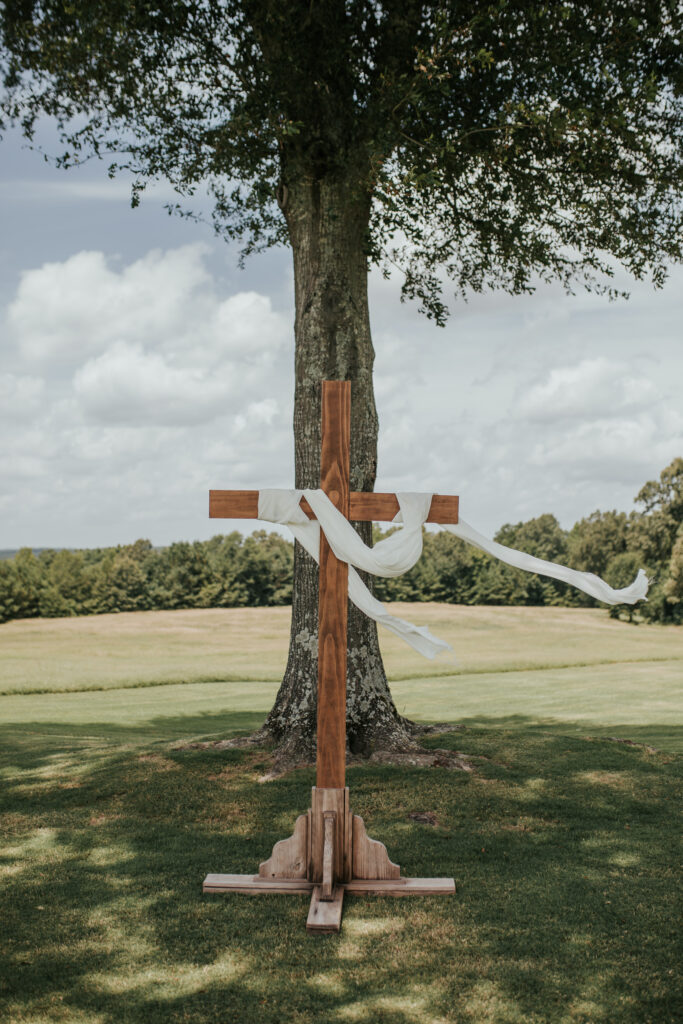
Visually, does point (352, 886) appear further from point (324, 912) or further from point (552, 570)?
point (552, 570)

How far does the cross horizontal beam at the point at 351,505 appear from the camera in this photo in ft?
21.0

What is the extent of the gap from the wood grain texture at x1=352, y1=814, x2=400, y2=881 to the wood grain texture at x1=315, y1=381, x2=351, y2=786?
18 cm

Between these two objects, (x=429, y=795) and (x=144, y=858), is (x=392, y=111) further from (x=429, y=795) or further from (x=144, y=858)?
(x=144, y=858)

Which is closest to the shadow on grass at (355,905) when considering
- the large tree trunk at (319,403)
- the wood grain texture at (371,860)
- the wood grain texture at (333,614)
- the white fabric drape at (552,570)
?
the wood grain texture at (371,860)

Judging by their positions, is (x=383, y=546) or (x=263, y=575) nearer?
(x=383, y=546)

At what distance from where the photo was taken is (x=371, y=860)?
628 cm

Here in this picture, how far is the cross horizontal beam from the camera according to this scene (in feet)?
21.0

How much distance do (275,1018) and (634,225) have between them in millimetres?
12351

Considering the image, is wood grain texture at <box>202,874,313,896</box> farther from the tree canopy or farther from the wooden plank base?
the tree canopy

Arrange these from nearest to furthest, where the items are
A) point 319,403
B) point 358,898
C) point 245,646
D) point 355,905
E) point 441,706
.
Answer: point 355,905
point 358,898
point 319,403
point 441,706
point 245,646

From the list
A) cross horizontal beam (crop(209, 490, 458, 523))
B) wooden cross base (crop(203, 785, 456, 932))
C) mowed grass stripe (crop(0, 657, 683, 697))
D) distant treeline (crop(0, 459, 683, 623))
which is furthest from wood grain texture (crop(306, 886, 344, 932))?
distant treeline (crop(0, 459, 683, 623))

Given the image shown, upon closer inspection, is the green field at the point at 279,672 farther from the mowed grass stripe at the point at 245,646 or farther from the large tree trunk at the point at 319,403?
the large tree trunk at the point at 319,403

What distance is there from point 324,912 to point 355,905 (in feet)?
1.21

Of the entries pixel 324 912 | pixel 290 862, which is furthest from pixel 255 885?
pixel 324 912
